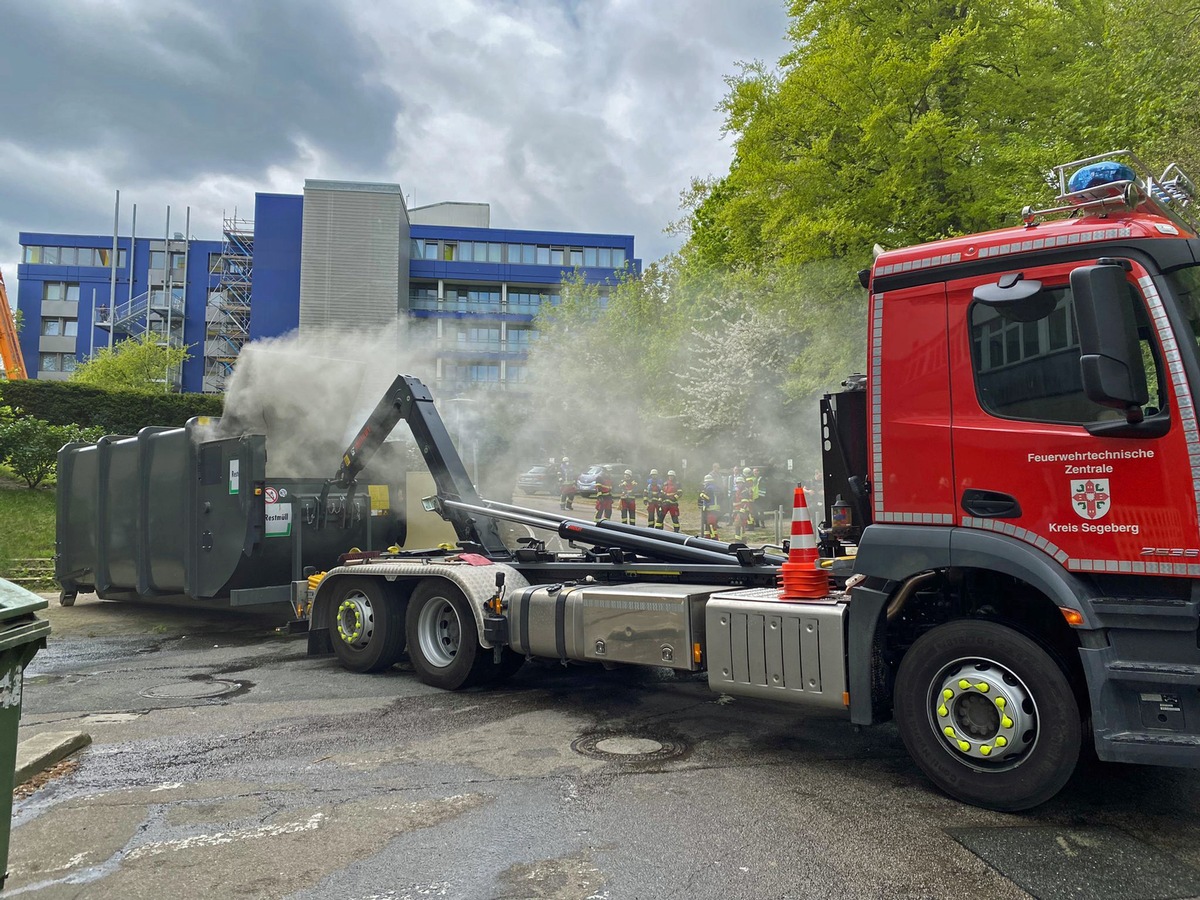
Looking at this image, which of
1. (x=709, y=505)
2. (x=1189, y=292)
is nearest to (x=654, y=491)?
(x=709, y=505)

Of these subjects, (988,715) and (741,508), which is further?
(741,508)

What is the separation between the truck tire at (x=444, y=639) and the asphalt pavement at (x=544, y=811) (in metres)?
0.18

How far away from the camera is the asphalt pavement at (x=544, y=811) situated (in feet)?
11.3

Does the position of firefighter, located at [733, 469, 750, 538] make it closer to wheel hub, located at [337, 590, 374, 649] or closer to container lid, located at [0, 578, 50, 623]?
wheel hub, located at [337, 590, 374, 649]

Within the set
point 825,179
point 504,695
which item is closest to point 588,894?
point 504,695

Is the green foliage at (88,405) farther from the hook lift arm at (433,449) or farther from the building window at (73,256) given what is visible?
the building window at (73,256)

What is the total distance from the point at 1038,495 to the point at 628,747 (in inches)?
107

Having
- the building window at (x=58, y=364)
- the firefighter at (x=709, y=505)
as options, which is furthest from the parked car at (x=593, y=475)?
the building window at (x=58, y=364)

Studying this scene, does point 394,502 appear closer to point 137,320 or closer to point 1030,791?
point 1030,791

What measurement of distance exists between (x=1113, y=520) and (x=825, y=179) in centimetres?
1054

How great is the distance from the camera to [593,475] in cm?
1741

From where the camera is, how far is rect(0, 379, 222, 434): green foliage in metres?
25.4

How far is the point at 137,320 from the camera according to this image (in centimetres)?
6431

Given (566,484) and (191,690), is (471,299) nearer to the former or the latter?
(566,484)
